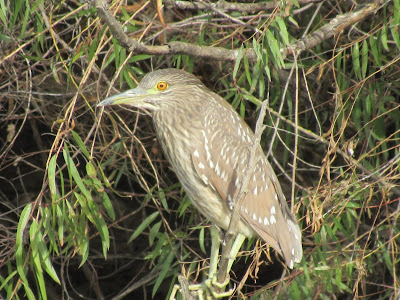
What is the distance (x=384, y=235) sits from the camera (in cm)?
278

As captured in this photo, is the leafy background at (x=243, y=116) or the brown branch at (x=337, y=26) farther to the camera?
the brown branch at (x=337, y=26)

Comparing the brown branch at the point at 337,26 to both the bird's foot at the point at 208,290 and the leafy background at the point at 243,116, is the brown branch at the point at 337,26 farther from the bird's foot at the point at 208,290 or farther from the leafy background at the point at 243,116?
the bird's foot at the point at 208,290

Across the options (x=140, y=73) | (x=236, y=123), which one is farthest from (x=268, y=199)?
A: (x=140, y=73)

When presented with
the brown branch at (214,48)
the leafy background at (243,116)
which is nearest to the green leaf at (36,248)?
the leafy background at (243,116)

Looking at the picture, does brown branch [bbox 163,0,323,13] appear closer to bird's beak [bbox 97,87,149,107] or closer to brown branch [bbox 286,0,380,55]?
brown branch [bbox 286,0,380,55]

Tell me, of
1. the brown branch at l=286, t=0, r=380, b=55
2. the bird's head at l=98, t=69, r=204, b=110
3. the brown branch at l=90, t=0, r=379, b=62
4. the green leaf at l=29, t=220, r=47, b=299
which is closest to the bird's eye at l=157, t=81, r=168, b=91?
the bird's head at l=98, t=69, r=204, b=110

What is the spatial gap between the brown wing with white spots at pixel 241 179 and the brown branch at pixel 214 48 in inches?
11.6

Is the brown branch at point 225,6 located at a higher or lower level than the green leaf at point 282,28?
lower

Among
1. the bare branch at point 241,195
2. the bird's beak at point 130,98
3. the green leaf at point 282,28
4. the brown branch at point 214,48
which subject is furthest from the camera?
the bird's beak at point 130,98

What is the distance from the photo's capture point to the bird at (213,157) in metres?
2.42

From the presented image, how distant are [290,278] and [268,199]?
0.39m

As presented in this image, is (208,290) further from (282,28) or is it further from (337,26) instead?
(337,26)

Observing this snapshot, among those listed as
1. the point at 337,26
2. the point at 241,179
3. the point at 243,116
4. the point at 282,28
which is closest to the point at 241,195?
the point at 282,28

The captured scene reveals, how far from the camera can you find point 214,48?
230cm
